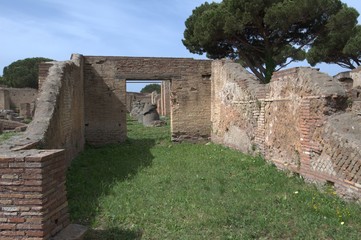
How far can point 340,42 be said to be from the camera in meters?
23.5

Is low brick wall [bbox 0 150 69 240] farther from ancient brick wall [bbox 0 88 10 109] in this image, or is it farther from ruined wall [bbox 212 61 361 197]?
ancient brick wall [bbox 0 88 10 109]

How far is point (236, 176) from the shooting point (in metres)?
6.58

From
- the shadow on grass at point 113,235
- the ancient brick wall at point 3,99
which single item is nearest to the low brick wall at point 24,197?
the shadow on grass at point 113,235

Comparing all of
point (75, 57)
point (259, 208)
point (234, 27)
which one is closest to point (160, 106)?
point (234, 27)

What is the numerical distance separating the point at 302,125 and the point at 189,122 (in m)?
6.26

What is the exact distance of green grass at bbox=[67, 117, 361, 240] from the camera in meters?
3.96

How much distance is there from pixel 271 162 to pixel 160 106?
22476 mm

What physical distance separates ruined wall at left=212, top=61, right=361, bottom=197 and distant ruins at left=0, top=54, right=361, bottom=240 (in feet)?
0.06

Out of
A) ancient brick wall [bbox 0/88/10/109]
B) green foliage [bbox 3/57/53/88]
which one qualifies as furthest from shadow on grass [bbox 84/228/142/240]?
green foliage [bbox 3/57/53/88]

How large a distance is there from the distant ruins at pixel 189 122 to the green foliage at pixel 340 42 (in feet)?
14.5

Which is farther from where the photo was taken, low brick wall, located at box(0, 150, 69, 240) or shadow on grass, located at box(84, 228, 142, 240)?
shadow on grass, located at box(84, 228, 142, 240)

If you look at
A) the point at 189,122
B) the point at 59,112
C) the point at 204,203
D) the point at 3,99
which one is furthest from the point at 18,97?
the point at 204,203

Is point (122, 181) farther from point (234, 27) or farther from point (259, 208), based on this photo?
point (234, 27)

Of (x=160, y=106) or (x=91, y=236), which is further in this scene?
(x=160, y=106)
